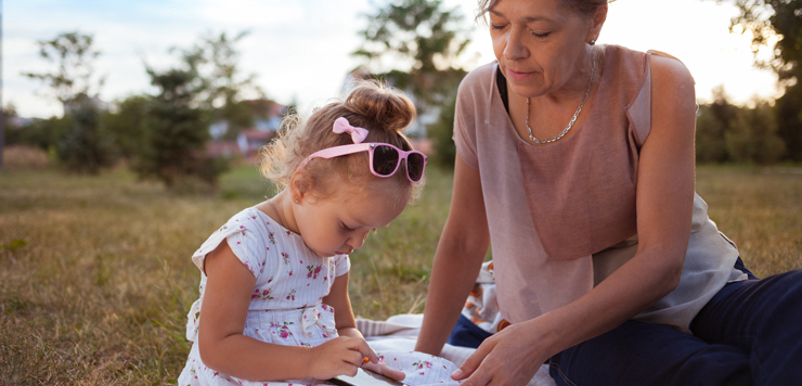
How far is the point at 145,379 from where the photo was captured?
5.94ft

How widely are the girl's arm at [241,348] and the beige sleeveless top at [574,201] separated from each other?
72 centimetres

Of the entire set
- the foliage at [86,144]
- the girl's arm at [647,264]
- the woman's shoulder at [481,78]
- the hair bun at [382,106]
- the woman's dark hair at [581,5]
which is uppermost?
the woman's dark hair at [581,5]

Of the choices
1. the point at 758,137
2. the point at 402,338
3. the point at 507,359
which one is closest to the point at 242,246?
the point at 507,359

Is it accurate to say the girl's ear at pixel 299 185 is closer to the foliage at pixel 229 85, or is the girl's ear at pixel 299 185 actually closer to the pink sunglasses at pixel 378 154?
the pink sunglasses at pixel 378 154

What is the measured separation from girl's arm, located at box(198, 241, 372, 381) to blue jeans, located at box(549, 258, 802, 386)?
0.69 meters

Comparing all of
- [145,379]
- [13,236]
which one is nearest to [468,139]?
[145,379]

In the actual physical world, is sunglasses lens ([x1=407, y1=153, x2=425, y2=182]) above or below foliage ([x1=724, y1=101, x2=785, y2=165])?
above

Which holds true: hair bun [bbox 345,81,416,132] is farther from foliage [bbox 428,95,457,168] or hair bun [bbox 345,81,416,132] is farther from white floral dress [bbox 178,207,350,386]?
foliage [bbox 428,95,457,168]

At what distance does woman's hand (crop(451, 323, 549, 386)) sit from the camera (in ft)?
3.99

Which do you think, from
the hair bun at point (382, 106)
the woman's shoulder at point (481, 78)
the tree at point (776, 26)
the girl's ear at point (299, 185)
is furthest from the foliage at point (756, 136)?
the girl's ear at point (299, 185)

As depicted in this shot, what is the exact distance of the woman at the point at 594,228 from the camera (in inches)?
50.1

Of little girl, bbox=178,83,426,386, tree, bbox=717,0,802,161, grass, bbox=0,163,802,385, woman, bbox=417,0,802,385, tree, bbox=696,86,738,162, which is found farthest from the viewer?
tree, bbox=696,86,738,162

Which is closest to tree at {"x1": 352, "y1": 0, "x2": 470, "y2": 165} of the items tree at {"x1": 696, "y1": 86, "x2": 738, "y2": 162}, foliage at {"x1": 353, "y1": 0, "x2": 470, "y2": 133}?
foliage at {"x1": 353, "y1": 0, "x2": 470, "y2": 133}

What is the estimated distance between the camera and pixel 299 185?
1472 mm
